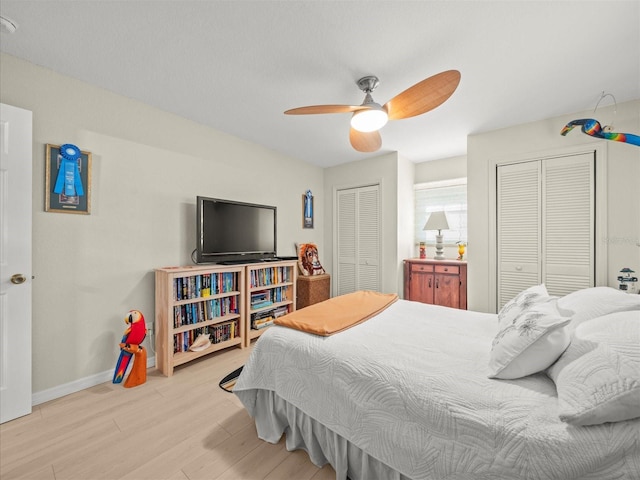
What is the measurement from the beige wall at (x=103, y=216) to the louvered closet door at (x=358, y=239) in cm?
→ 209

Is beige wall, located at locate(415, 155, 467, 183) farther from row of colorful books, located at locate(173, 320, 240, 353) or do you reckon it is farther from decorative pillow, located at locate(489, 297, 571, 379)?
row of colorful books, located at locate(173, 320, 240, 353)

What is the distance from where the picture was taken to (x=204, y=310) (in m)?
2.76

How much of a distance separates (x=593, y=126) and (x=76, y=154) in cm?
427

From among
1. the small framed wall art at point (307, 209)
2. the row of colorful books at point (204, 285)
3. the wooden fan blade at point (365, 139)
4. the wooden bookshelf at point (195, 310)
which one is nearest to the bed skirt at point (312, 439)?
the wooden bookshelf at point (195, 310)

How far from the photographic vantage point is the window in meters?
4.11

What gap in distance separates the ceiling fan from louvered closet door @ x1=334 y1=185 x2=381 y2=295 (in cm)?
193

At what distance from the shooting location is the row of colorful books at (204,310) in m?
2.56

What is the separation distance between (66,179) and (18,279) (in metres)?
0.78

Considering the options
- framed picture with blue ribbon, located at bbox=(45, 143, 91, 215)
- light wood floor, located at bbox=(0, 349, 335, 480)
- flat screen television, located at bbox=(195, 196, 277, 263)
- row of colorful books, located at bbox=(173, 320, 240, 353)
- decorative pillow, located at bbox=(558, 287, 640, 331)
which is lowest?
light wood floor, located at bbox=(0, 349, 335, 480)

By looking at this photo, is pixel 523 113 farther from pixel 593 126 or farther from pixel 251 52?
pixel 251 52

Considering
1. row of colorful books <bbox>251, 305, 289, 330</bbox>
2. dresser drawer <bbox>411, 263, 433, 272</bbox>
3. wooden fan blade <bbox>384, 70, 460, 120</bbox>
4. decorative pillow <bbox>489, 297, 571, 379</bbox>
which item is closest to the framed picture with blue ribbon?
row of colorful books <bbox>251, 305, 289, 330</bbox>

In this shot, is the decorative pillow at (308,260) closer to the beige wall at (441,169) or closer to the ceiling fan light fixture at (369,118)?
the beige wall at (441,169)

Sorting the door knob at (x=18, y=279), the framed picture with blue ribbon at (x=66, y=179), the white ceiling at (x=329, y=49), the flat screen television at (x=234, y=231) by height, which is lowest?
the door knob at (x=18, y=279)

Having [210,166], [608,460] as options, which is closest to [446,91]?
[608,460]
